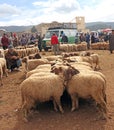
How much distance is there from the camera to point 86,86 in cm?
779

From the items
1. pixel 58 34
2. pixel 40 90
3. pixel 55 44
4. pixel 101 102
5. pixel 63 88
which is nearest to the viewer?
pixel 101 102

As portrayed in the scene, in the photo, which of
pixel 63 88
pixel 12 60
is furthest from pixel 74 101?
pixel 12 60

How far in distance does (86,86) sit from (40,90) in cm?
117

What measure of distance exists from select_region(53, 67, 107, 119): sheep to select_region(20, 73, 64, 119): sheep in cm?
27

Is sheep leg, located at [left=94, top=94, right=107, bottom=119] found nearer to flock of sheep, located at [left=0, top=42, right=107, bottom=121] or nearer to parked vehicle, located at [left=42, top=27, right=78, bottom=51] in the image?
flock of sheep, located at [left=0, top=42, right=107, bottom=121]

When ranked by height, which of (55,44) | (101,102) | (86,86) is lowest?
(55,44)

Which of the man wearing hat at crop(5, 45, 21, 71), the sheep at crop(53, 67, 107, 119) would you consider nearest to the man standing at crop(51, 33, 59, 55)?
the man wearing hat at crop(5, 45, 21, 71)

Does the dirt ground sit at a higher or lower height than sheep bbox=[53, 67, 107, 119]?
lower

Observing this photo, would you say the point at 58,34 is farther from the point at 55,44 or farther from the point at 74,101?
the point at 74,101

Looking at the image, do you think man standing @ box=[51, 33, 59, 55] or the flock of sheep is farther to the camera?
man standing @ box=[51, 33, 59, 55]

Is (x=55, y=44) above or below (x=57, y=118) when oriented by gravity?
above

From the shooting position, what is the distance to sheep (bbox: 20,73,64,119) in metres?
7.80

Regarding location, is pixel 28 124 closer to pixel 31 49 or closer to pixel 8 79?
pixel 8 79

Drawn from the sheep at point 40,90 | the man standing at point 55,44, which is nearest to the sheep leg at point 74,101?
the sheep at point 40,90
